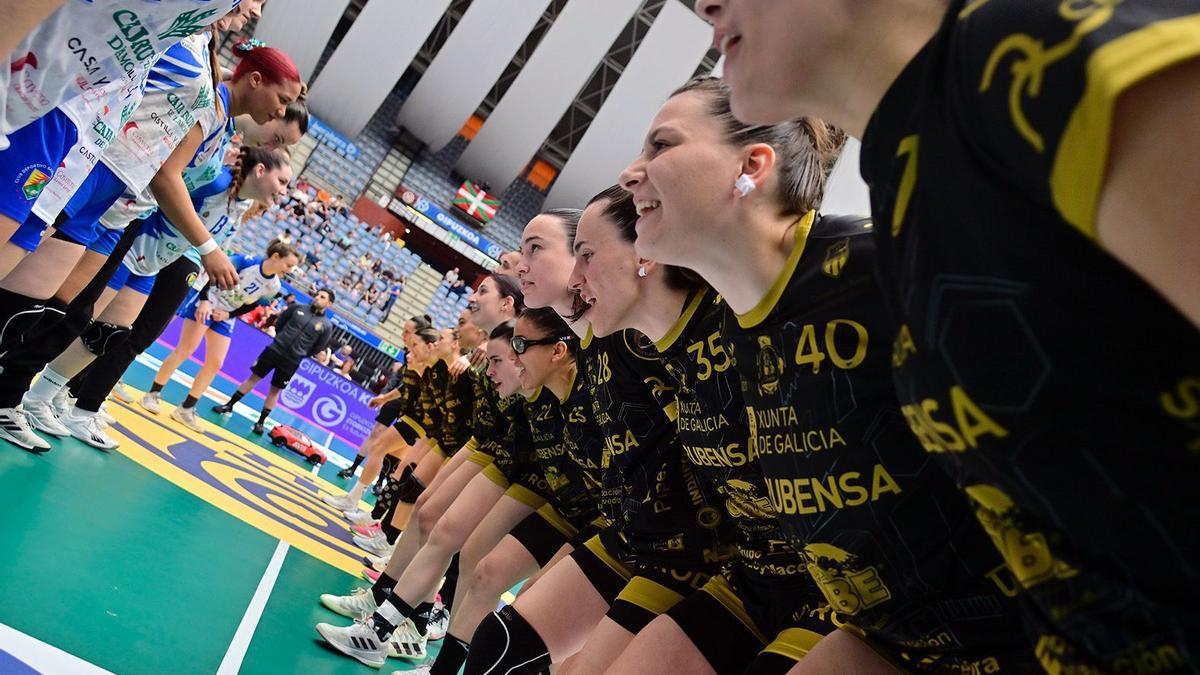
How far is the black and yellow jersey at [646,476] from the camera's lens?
255 centimetres

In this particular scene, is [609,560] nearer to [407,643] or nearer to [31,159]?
[407,643]

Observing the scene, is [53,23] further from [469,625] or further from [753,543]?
[469,625]

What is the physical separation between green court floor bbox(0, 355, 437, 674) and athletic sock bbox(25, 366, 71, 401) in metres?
0.31

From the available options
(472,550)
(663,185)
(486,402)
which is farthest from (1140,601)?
(486,402)

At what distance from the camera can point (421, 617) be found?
13.9 ft

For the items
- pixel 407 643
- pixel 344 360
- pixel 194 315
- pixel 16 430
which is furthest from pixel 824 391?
pixel 344 360

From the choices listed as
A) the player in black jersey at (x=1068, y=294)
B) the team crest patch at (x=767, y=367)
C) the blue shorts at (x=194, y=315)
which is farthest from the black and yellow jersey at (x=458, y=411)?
the player in black jersey at (x=1068, y=294)

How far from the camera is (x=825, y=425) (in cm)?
149

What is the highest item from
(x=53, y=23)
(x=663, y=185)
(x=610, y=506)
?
(x=663, y=185)

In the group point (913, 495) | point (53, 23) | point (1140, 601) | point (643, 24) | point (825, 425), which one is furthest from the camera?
point (643, 24)

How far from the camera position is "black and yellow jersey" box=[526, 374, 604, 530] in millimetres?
3480

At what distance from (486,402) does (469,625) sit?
1.90 metres

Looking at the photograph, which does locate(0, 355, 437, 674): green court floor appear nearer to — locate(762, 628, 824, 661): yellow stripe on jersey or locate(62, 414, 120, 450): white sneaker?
locate(62, 414, 120, 450): white sneaker

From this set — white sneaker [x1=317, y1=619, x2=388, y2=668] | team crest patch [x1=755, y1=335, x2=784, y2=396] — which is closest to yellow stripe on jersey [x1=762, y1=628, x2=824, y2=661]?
team crest patch [x1=755, y1=335, x2=784, y2=396]
